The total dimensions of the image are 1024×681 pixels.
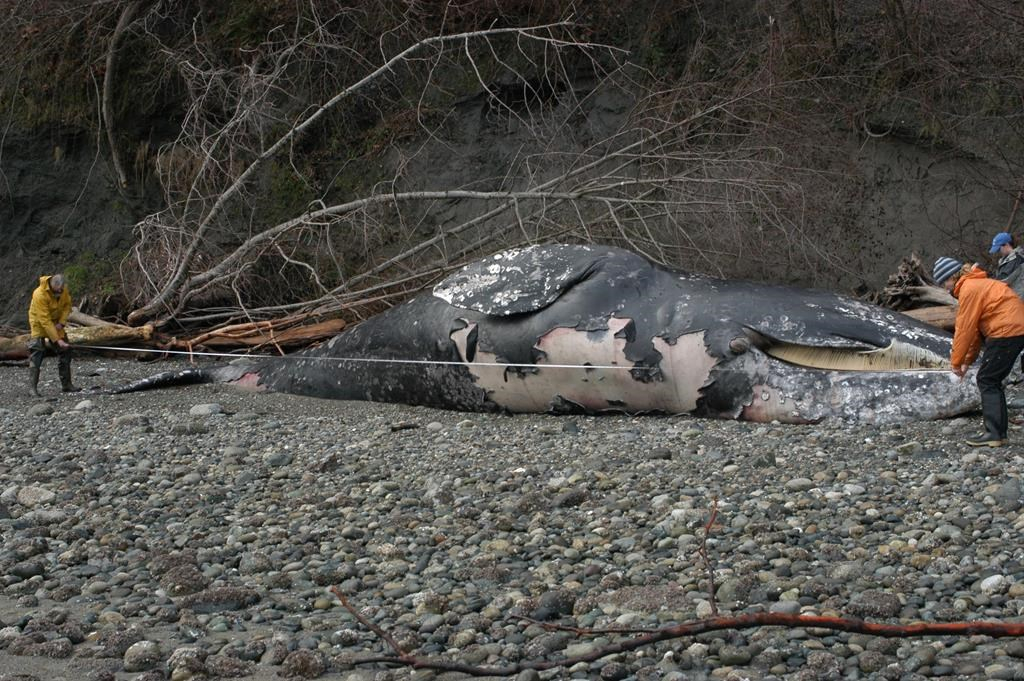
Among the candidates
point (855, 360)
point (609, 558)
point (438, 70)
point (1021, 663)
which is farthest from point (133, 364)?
point (1021, 663)

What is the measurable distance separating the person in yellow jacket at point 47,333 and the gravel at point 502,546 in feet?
8.12

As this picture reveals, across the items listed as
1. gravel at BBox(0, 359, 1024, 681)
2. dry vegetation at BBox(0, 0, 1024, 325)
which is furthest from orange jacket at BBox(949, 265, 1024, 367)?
dry vegetation at BBox(0, 0, 1024, 325)

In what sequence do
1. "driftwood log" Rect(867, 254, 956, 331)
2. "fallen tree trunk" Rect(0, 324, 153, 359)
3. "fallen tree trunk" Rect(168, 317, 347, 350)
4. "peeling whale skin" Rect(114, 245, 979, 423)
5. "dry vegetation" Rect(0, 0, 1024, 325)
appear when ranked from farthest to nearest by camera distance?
"fallen tree trunk" Rect(0, 324, 153, 359)
"fallen tree trunk" Rect(168, 317, 347, 350)
"dry vegetation" Rect(0, 0, 1024, 325)
"driftwood log" Rect(867, 254, 956, 331)
"peeling whale skin" Rect(114, 245, 979, 423)

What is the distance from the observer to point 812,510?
4.43 meters

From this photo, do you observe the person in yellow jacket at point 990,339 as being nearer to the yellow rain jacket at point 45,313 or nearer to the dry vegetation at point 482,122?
the dry vegetation at point 482,122

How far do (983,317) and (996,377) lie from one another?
0.30 metres

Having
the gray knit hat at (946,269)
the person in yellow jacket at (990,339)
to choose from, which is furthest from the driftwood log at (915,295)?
the person in yellow jacket at (990,339)

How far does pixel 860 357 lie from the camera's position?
643 centimetres

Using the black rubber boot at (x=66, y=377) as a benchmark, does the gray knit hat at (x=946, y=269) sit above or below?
above

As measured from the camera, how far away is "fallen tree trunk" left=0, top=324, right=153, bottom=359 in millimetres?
10719

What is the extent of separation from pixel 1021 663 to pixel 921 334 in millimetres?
3806

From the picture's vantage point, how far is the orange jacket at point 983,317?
214 inches

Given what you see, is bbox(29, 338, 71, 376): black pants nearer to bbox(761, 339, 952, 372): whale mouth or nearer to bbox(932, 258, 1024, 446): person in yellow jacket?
bbox(761, 339, 952, 372): whale mouth

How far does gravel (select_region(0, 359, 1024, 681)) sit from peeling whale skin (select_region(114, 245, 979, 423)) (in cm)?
27
